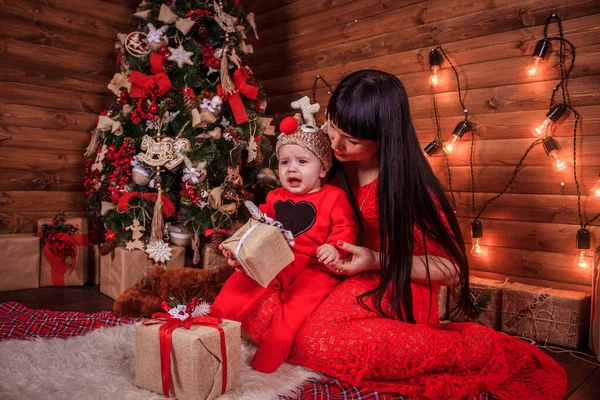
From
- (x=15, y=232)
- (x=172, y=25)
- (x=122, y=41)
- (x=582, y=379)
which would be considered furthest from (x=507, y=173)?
(x=15, y=232)

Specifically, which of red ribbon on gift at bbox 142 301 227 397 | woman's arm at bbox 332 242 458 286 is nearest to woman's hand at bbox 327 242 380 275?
woman's arm at bbox 332 242 458 286

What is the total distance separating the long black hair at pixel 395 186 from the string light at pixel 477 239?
982 millimetres

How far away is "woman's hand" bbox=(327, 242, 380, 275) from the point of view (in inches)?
62.7

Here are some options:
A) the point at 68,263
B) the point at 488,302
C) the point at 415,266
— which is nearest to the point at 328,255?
the point at 415,266

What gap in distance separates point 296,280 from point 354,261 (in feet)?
0.82

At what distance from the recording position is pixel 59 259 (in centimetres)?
321

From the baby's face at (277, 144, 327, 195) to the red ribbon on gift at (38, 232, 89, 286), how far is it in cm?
203

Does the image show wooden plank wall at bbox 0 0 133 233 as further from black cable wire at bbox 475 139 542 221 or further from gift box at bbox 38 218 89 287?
black cable wire at bbox 475 139 542 221

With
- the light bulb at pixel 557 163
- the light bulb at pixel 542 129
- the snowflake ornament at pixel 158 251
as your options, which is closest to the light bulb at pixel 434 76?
the light bulb at pixel 542 129

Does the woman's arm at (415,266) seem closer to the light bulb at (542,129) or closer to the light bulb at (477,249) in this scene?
the light bulb at (477,249)

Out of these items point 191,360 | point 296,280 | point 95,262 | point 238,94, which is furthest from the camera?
point 95,262

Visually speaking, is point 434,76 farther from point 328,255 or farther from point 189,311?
point 189,311

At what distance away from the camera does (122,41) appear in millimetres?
3010

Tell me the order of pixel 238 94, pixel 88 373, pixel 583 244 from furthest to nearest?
pixel 238 94 → pixel 583 244 → pixel 88 373
